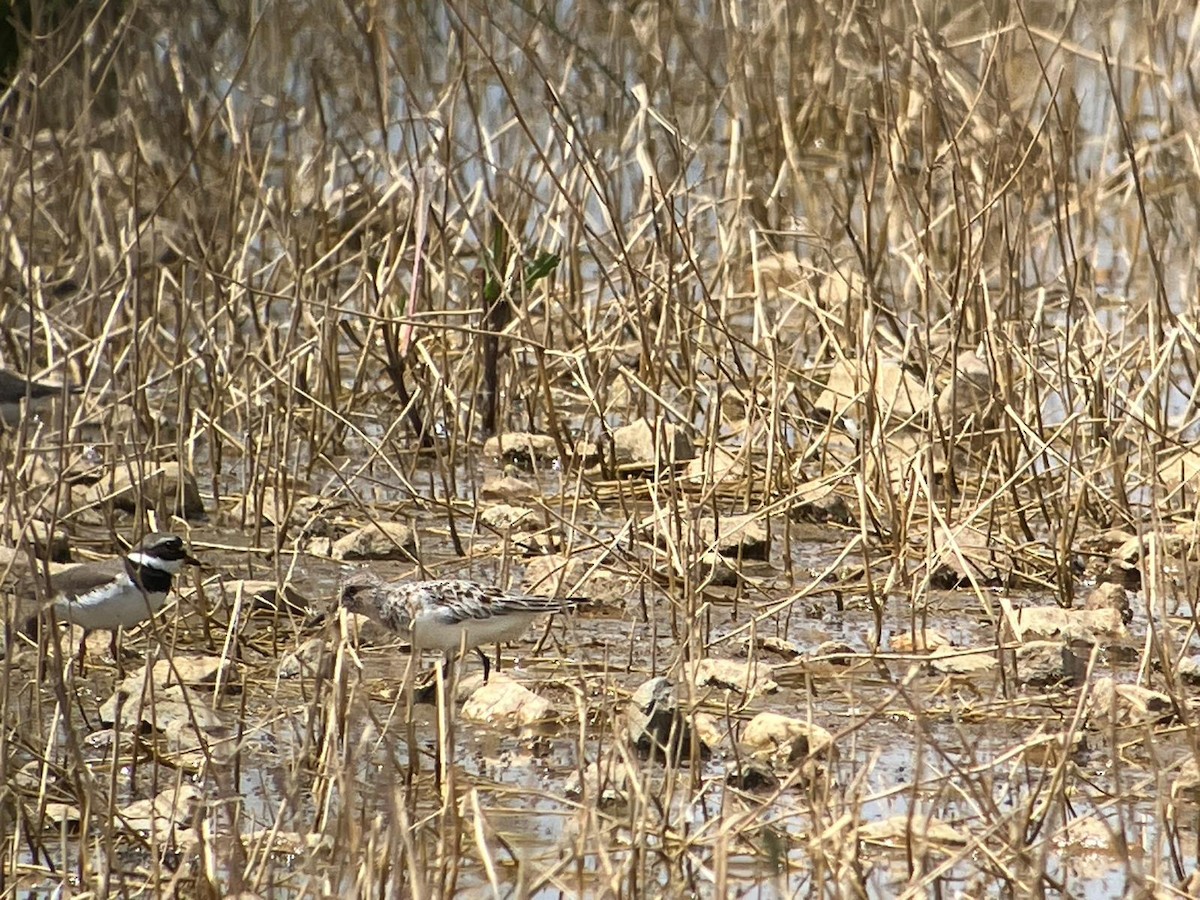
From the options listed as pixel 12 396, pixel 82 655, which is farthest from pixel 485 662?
pixel 12 396

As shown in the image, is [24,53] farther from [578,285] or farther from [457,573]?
[457,573]

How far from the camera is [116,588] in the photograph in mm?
5301

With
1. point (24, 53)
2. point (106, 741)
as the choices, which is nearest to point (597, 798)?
point (106, 741)

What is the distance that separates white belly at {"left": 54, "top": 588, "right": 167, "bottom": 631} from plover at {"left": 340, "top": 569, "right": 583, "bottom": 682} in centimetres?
52

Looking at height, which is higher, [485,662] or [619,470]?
[619,470]

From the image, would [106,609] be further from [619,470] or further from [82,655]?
[619,470]

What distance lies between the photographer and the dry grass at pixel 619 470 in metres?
4.01

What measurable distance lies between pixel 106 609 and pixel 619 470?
87.7 inches

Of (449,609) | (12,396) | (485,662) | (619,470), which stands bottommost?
(485,662)

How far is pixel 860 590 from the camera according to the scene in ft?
19.9

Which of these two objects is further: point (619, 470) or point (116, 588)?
point (619, 470)

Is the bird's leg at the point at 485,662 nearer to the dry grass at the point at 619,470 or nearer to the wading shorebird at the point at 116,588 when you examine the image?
the dry grass at the point at 619,470

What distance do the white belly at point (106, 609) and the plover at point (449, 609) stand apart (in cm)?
52

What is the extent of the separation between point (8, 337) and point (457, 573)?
1773mm
